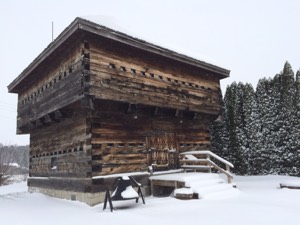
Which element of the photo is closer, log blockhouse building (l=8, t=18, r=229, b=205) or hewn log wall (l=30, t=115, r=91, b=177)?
log blockhouse building (l=8, t=18, r=229, b=205)

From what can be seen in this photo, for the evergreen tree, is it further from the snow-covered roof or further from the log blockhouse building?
the snow-covered roof

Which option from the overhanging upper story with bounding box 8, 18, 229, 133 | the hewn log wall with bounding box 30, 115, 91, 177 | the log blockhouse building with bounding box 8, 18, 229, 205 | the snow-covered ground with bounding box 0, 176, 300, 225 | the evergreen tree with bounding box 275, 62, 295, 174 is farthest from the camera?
the evergreen tree with bounding box 275, 62, 295, 174

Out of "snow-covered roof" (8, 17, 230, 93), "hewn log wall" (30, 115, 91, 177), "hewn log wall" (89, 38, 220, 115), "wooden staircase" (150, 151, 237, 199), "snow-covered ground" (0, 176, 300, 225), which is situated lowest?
"snow-covered ground" (0, 176, 300, 225)

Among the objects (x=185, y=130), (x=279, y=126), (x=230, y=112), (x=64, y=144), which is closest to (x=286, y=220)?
(x=185, y=130)

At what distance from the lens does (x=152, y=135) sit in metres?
13.1

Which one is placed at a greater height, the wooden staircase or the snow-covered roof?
the snow-covered roof

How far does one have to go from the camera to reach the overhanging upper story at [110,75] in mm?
10711

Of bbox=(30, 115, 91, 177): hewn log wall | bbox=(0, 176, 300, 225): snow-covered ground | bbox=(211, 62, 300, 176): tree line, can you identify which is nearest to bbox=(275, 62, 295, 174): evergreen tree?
bbox=(211, 62, 300, 176): tree line

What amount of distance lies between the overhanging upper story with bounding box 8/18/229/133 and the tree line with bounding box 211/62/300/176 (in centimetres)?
342

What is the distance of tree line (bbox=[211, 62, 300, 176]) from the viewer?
1653 centimetres

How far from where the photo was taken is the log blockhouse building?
10828mm

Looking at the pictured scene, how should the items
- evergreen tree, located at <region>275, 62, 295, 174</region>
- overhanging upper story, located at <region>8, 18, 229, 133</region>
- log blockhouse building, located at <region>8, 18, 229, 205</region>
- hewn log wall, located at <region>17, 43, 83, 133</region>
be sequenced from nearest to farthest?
overhanging upper story, located at <region>8, 18, 229, 133</region> → log blockhouse building, located at <region>8, 18, 229, 205</region> → hewn log wall, located at <region>17, 43, 83, 133</region> → evergreen tree, located at <region>275, 62, 295, 174</region>

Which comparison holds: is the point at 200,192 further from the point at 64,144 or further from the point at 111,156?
the point at 64,144

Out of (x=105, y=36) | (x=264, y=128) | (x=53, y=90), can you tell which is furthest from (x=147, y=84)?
(x=264, y=128)
